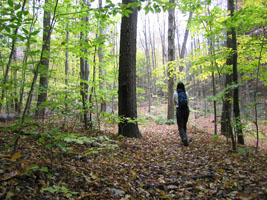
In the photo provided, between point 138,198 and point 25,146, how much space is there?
2.43m

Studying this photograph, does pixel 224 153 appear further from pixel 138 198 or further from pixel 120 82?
pixel 120 82

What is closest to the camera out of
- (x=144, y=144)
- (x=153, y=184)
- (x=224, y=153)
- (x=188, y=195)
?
(x=188, y=195)

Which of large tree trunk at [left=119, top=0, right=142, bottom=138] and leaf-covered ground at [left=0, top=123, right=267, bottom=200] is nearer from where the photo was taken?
leaf-covered ground at [left=0, top=123, right=267, bottom=200]

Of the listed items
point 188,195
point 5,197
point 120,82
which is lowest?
point 188,195

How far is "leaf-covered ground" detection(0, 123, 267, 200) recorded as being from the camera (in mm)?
2051

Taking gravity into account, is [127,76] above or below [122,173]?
above

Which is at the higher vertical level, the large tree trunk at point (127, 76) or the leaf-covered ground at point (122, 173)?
the large tree trunk at point (127, 76)

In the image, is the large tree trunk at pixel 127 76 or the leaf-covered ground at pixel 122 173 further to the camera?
the large tree trunk at pixel 127 76

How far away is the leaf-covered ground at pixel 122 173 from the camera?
6.73ft

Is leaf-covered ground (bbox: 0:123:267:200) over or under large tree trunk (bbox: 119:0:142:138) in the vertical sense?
under

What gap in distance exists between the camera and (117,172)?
2953mm

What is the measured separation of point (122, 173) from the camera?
117 inches

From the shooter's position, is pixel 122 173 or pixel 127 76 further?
pixel 127 76

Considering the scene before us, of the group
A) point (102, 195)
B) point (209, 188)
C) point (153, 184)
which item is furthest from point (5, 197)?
point (209, 188)
